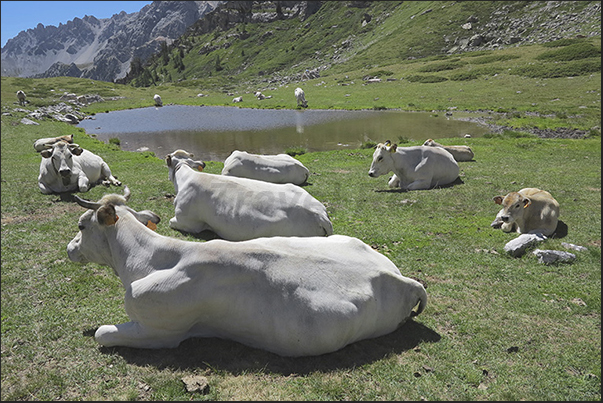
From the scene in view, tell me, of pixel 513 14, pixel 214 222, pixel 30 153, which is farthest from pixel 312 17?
pixel 214 222

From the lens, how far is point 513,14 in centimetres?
11150

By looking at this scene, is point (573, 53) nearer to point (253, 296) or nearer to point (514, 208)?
point (514, 208)

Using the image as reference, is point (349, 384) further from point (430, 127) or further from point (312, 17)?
point (312, 17)

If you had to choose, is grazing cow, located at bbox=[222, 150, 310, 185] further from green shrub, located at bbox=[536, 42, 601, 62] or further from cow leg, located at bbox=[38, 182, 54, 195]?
green shrub, located at bbox=[536, 42, 601, 62]

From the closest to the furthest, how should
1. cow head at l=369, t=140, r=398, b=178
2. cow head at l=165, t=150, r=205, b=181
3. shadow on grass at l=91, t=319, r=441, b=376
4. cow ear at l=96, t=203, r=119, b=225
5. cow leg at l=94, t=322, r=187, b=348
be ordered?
shadow on grass at l=91, t=319, r=441, b=376
cow leg at l=94, t=322, r=187, b=348
cow ear at l=96, t=203, r=119, b=225
cow head at l=165, t=150, r=205, b=181
cow head at l=369, t=140, r=398, b=178

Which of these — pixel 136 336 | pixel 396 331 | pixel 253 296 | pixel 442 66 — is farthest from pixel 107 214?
pixel 442 66

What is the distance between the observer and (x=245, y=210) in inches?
379

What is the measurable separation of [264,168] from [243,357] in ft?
37.1

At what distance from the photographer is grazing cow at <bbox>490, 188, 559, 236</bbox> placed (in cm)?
1114

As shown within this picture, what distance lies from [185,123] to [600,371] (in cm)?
4726

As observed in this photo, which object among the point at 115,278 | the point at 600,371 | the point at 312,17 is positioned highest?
the point at 312,17

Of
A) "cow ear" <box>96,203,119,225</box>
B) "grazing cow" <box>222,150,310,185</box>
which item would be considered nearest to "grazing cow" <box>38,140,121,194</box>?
"grazing cow" <box>222,150,310,185</box>

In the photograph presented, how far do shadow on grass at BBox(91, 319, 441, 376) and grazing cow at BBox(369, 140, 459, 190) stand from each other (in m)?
11.6

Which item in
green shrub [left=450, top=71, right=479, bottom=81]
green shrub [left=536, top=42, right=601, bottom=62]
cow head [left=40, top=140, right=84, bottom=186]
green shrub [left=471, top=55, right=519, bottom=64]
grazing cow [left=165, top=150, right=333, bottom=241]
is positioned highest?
green shrub [left=471, top=55, right=519, bottom=64]
